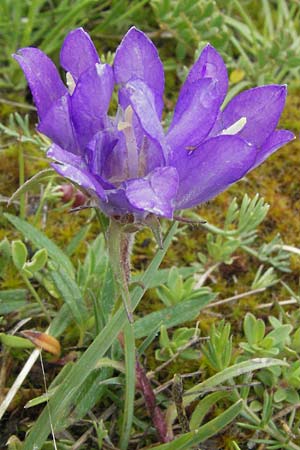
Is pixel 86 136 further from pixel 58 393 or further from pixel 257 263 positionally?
pixel 257 263

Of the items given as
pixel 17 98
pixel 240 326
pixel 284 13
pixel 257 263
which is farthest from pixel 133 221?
pixel 284 13

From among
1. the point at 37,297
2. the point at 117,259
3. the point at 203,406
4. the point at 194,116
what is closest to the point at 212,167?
the point at 194,116

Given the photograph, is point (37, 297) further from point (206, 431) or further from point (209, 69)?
point (209, 69)

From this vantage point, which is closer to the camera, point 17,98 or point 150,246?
point 150,246

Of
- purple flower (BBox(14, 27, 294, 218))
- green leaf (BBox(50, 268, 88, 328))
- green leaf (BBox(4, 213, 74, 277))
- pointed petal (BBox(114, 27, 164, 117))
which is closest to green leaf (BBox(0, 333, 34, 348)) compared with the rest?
green leaf (BBox(50, 268, 88, 328))

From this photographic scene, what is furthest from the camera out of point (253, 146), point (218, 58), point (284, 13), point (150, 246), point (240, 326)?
point (284, 13)

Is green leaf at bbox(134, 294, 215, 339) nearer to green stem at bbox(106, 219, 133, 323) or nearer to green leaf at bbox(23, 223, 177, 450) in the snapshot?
green leaf at bbox(23, 223, 177, 450)

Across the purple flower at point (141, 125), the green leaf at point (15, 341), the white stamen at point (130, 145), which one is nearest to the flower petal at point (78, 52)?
the purple flower at point (141, 125)
